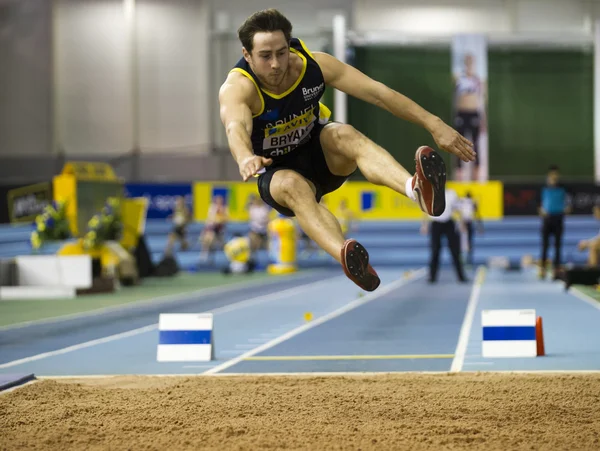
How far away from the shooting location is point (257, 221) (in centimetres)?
2400

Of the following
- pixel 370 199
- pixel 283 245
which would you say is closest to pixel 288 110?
pixel 283 245

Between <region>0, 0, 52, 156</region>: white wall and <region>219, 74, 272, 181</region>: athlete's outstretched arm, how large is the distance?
25.5 m

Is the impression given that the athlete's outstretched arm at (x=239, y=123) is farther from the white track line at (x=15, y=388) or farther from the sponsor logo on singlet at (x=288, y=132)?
the white track line at (x=15, y=388)

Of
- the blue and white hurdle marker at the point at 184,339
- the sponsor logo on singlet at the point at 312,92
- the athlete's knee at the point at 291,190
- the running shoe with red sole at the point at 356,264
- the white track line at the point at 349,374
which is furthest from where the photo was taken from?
the blue and white hurdle marker at the point at 184,339

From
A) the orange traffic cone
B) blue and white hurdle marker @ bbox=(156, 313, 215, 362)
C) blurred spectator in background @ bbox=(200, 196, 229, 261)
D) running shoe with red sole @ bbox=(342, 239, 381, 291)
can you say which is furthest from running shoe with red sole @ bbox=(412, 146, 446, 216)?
blurred spectator in background @ bbox=(200, 196, 229, 261)

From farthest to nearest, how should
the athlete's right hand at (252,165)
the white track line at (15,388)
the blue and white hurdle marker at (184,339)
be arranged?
the blue and white hurdle marker at (184,339) < the white track line at (15,388) < the athlete's right hand at (252,165)

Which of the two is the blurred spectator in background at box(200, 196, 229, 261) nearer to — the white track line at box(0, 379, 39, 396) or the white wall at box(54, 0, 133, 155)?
the white wall at box(54, 0, 133, 155)

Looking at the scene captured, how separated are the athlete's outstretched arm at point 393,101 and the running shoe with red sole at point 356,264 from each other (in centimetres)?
82

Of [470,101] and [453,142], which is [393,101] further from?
[470,101]

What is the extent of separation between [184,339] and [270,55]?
11.4 ft

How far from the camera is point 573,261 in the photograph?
23.8 m

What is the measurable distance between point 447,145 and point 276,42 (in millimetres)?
1165

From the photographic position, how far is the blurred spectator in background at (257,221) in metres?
23.8

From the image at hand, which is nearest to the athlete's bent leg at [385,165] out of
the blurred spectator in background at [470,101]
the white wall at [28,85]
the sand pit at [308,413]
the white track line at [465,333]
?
the sand pit at [308,413]
